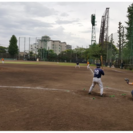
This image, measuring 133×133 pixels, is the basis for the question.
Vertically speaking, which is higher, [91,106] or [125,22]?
[125,22]

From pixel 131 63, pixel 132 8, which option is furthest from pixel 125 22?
pixel 131 63

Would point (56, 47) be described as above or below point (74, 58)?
above

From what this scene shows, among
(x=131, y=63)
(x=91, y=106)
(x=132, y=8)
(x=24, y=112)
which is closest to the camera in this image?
(x=24, y=112)

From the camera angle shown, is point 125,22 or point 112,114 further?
point 125,22

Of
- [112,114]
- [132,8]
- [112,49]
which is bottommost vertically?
[112,114]

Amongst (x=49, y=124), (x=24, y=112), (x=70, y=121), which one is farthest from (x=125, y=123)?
(x=24, y=112)

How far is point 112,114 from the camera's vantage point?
5238 mm

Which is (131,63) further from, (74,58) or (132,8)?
(74,58)

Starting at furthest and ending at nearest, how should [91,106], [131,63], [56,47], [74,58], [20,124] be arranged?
[56,47], [74,58], [131,63], [91,106], [20,124]

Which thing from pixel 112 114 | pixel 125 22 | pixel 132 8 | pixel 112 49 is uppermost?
pixel 132 8

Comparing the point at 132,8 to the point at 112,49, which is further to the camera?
the point at 112,49

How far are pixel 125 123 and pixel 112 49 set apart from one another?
4215cm

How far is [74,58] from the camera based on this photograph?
286 ft

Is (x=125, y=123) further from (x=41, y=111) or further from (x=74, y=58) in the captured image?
(x=74, y=58)
